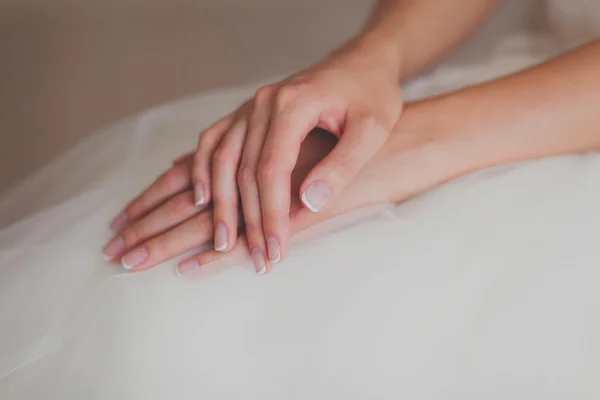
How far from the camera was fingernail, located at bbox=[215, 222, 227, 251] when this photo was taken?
1.89ft

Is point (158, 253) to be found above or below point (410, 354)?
above

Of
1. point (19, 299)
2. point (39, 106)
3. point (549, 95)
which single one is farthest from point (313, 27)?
point (19, 299)

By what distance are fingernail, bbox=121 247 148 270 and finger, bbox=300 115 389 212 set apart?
6.1 inches

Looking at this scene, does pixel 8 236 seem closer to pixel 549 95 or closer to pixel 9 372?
pixel 9 372

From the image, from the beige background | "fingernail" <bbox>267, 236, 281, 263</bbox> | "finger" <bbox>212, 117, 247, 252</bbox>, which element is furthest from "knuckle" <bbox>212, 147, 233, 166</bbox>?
the beige background

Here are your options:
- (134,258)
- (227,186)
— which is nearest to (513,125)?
(227,186)

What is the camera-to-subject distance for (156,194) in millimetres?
649

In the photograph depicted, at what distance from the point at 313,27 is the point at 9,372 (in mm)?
1520

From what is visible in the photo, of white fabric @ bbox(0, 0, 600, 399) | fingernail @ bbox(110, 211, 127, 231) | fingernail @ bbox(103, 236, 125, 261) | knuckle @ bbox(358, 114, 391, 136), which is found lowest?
white fabric @ bbox(0, 0, 600, 399)

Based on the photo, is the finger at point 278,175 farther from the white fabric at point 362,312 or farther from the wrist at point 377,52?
the wrist at point 377,52

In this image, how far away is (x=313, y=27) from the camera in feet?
6.07

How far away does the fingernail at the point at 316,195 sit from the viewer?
56cm

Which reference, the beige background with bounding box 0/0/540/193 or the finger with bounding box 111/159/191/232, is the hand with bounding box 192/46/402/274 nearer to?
the finger with bounding box 111/159/191/232

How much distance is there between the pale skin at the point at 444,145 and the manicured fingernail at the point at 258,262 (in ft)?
0.14
